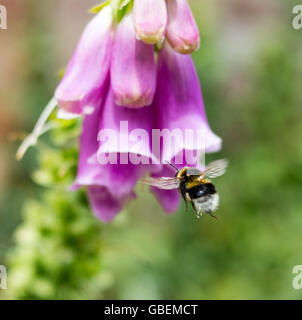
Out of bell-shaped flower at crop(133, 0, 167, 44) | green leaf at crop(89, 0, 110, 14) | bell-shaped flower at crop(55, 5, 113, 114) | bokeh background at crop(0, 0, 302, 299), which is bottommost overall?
bokeh background at crop(0, 0, 302, 299)

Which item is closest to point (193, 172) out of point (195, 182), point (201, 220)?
point (195, 182)

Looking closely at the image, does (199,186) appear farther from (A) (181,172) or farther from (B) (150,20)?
(B) (150,20)

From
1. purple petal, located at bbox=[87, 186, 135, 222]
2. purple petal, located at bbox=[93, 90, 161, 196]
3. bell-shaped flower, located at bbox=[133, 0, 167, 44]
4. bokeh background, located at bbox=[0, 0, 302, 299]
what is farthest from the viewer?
bokeh background, located at bbox=[0, 0, 302, 299]

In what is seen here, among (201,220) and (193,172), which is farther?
(201,220)

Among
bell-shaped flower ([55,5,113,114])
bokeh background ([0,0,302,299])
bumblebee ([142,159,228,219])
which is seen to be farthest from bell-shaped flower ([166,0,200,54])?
bokeh background ([0,0,302,299])

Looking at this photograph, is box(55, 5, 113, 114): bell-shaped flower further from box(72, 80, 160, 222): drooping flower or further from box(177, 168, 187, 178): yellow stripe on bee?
box(177, 168, 187, 178): yellow stripe on bee

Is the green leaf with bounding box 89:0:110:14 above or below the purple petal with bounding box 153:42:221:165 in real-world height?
above
